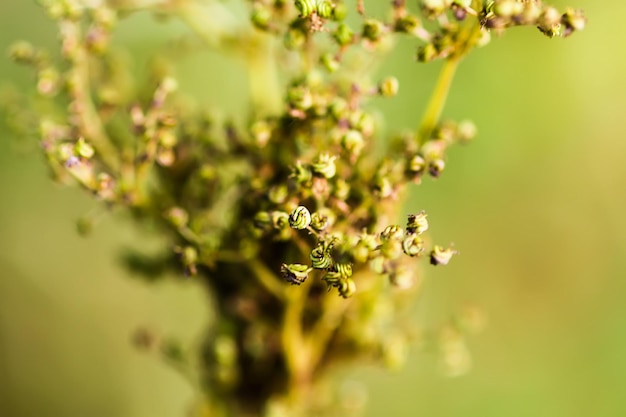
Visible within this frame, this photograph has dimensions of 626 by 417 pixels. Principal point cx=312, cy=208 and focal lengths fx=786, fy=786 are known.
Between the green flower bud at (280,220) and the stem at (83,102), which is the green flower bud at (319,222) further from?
the stem at (83,102)

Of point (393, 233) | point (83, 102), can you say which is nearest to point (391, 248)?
point (393, 233)

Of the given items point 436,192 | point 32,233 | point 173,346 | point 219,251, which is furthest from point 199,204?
point 32,233

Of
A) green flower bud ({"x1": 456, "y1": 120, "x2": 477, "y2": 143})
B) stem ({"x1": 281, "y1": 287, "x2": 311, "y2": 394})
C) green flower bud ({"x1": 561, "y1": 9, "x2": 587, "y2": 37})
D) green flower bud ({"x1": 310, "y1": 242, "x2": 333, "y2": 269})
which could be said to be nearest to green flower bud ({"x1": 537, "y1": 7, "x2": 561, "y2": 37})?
green flower bud ({"x1": 561, "y1": 9, "x2": 587, "y2": 37})

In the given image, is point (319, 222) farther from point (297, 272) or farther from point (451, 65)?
point (451, 65)

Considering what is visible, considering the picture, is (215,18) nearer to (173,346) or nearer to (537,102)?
(173,346)

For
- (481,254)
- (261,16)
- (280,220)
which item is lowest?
(280,220)
